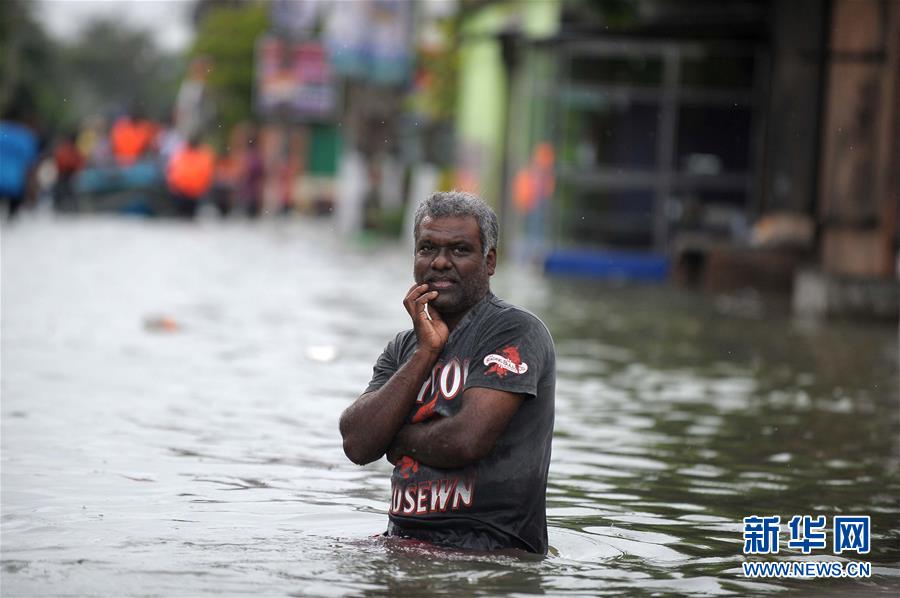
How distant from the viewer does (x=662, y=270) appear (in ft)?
99.8

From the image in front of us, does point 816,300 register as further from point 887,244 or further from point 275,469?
point 275,469

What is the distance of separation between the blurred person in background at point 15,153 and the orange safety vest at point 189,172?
353 inches

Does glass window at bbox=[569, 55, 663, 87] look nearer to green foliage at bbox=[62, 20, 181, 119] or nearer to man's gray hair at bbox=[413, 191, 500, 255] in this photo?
man's gray hair at bbox=[413, 191, 500, 255]

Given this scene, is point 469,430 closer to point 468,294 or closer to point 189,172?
point 468,294

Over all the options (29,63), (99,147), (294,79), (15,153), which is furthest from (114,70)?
(15,153)

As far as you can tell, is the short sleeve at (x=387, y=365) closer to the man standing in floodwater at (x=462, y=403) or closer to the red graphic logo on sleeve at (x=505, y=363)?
the man standing in floodwater at (x=462, y=403)

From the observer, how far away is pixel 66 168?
44.6 m

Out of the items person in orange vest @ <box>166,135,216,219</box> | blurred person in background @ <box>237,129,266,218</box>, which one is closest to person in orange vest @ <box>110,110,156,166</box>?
person in orange vest @ <box>166,135,216,219</box>

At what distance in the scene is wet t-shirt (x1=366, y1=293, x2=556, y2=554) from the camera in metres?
6.16

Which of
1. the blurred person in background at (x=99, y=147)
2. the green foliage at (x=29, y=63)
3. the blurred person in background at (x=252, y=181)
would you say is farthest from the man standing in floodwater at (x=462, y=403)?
the green foliage at (x=29, y=63)

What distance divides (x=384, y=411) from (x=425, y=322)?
30cm

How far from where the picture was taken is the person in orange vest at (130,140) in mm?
47188

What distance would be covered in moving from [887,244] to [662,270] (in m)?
9.12

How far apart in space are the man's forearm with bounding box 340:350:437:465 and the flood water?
38cm
